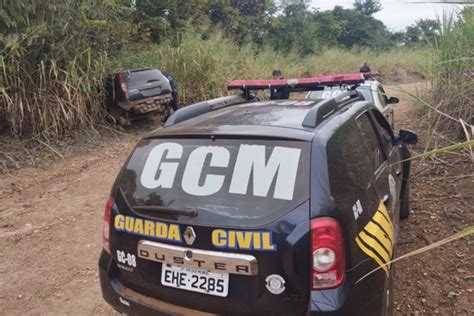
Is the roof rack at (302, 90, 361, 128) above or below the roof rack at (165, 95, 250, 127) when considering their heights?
above

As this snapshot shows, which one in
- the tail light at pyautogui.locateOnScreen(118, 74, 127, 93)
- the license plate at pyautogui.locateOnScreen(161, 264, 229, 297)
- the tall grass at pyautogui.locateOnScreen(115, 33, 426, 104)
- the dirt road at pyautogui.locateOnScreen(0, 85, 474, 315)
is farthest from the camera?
the tall grass at pyautogui.locateOnScreen(115, 33, 426, 104)

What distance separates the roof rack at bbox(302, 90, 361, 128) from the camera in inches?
86.4

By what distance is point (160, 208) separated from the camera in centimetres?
213

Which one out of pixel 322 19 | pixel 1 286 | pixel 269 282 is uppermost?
pixel 322 19

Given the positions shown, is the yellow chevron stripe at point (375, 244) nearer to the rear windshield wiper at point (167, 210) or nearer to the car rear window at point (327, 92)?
the rear windshield wiper at point (167, 210)

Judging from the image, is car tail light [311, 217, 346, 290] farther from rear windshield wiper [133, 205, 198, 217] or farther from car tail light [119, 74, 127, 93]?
car tail light [119, 74, 127, 93]

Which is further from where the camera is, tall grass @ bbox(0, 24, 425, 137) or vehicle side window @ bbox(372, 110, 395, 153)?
tall grass @ bbox(0, 24, 425, 137)

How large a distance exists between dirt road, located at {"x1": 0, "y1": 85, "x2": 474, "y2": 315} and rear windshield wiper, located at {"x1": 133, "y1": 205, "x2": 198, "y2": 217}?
1.31m

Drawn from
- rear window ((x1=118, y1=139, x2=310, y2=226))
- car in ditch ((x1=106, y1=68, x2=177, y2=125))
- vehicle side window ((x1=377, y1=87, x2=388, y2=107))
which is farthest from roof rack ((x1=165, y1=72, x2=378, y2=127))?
car in ditch ((x1=106, y1=68, x2=177, y2=125))

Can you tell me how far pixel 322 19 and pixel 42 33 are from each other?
28.3 metres

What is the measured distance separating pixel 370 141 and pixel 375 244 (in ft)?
3.16

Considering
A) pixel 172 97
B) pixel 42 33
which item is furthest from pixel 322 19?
pixel 42 33

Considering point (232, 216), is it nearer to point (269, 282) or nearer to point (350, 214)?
point (269, 282)

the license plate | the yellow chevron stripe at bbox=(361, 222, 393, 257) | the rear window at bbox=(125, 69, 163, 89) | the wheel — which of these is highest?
the rear window at bbox=(125, 69, 163, 89)
